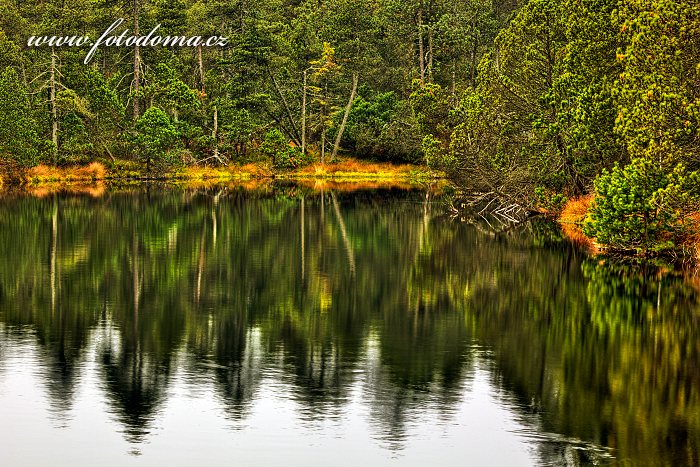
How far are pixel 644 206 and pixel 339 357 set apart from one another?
17.5m

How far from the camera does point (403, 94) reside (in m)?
109

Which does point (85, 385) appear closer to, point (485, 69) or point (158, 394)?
point (158, 394)

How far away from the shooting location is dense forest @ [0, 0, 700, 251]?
3344cm

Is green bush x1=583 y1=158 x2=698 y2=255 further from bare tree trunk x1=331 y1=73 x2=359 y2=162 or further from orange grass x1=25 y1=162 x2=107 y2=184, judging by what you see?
bare tree trunk x1=331 y1=73 x2=359 y2=162

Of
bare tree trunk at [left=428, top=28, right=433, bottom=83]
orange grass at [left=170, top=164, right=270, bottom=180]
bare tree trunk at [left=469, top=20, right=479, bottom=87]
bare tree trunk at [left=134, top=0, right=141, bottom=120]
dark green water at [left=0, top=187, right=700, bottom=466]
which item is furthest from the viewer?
bare tree trunk at [left=469, top=20, right=479, bottom=87]

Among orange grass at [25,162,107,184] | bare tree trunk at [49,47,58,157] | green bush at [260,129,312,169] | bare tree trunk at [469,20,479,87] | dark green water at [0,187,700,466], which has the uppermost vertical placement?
bare tree trunk at [469,20,479,87]

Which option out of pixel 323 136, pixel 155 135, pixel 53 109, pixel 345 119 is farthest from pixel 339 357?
pixel 345 119

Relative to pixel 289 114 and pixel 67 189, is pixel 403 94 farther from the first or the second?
pixel 67 189

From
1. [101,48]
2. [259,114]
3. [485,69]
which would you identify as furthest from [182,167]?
[485,69]

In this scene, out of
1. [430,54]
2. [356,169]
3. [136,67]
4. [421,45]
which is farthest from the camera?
[356,169]

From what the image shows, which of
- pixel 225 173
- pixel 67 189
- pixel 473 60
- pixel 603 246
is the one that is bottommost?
pixel 603 246

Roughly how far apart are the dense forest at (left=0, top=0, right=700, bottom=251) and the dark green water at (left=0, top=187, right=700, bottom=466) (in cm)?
534

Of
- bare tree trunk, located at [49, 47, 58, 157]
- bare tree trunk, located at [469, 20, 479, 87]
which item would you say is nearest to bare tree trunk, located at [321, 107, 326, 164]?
bare tree trunk, located at [469, 20, 479, 87]

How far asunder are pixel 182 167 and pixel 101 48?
17.1 metres
